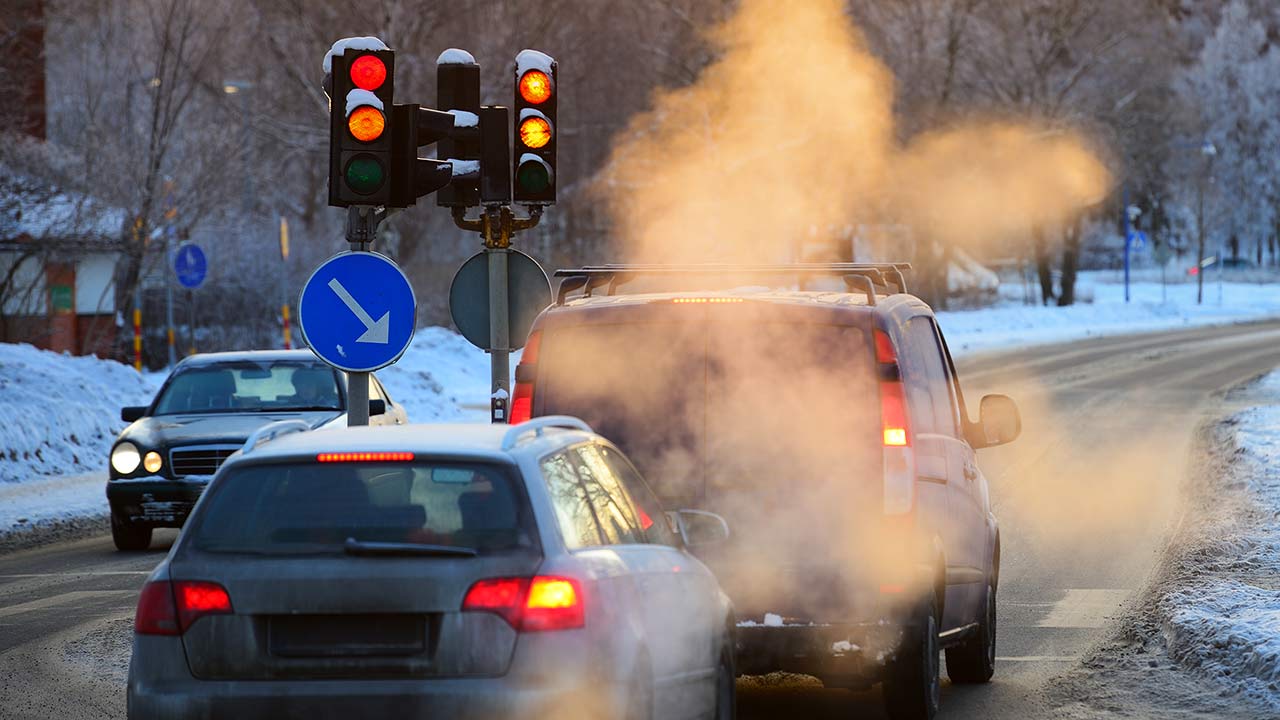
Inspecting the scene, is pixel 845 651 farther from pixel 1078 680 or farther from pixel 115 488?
pixel 115 488

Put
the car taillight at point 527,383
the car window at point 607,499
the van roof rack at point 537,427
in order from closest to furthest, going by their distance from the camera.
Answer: the van roof rack at point 537,427 → the car window at point 607,499 → the car taillight at point 527,383

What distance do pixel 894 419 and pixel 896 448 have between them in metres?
0.11

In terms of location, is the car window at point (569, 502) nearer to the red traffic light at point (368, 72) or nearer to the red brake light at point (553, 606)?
the red brake light at point (553, 606)

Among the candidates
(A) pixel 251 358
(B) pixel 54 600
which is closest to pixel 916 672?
(B) pixel 54 600

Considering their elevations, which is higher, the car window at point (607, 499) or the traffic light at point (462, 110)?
the traffic light at point (462, 110)

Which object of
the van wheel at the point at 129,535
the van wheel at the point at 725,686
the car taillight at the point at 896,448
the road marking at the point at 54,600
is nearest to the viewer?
the van wheel at the point at 725,686

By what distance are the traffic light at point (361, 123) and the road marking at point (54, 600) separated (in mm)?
3270

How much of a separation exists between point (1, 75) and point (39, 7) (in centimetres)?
583

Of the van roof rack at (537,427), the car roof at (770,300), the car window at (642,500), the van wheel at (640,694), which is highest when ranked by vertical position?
the car roof at (770,300)

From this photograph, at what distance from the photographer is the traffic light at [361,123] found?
10492 mm

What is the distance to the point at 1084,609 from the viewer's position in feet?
37.2

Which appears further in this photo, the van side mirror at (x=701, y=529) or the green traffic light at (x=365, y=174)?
the green traffic light at (x=365, y=174)

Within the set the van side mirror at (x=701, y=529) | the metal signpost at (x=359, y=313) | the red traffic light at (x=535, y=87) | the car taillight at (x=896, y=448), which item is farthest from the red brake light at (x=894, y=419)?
the red traffic light at (x=535, y=87)

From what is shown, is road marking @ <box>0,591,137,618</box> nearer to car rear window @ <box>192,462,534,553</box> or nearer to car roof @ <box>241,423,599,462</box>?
car roof @ <box>241,423,599,462</box>
